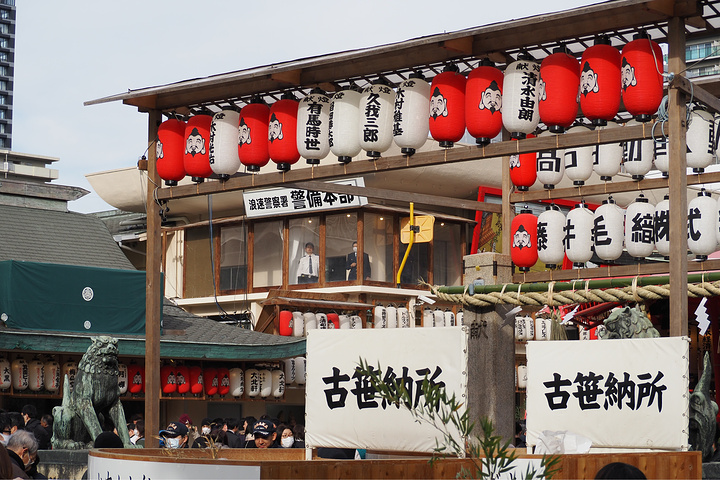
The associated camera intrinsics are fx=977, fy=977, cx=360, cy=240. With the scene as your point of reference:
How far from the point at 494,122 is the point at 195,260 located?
19447 millimetres

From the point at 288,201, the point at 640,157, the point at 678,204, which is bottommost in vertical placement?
the point at 678,204

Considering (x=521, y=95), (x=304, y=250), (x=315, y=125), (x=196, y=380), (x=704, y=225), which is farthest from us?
(x=304, y=250)

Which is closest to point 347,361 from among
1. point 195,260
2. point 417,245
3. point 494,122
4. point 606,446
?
point 606,446

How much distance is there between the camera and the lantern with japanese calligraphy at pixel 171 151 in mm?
13125

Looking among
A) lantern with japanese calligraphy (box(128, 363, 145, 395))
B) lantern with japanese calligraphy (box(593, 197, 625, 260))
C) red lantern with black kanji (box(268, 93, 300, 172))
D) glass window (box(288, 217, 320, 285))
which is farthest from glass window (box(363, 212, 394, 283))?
red lantern with black kanji (box(268, 93, 300, 172))

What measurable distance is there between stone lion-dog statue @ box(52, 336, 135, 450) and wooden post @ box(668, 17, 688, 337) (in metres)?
7.49

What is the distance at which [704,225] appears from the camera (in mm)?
14719

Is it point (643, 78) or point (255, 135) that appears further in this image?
point (255, 135)

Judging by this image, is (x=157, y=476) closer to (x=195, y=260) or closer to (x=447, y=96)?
(x=447, y=96)

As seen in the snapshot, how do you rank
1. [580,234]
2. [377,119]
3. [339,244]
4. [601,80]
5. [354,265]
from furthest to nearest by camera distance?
[339,244], [354,265], [580,234], [377,119], [601,80]

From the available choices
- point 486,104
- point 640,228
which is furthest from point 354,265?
point 486,104

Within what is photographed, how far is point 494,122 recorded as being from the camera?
35.1 feet

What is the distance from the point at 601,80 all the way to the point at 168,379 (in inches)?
526

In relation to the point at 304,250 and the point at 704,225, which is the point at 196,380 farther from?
the point at 704,225
